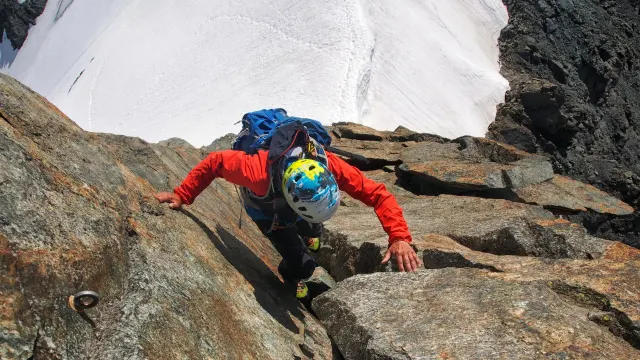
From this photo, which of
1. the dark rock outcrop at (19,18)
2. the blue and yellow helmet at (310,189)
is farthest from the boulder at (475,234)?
the dark rock outcrop at (19,18)

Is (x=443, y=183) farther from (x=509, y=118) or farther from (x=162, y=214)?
(x=509, y=118)

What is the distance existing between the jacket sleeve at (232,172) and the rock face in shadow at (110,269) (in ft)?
0.96

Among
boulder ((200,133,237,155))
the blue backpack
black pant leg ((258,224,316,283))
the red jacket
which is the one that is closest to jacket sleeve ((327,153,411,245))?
the red jacket

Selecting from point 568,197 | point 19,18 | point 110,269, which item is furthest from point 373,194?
point 19,18

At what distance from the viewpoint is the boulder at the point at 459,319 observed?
160 inches

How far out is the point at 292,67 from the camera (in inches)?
842

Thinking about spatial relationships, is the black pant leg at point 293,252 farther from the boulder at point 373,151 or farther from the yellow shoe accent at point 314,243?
the boulder at point 373,151

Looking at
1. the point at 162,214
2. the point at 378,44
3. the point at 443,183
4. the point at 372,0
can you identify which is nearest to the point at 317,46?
the point at 378,44

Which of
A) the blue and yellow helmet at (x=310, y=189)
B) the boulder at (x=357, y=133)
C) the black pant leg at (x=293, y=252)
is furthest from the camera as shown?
the boulder at (x=357, y=133)

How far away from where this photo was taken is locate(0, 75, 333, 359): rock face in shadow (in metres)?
3.55

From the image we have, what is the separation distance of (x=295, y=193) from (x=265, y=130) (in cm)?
157

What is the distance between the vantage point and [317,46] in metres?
21.8

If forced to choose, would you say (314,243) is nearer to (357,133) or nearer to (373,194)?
(373,194)

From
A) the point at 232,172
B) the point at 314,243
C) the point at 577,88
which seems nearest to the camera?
the point at 232,172
